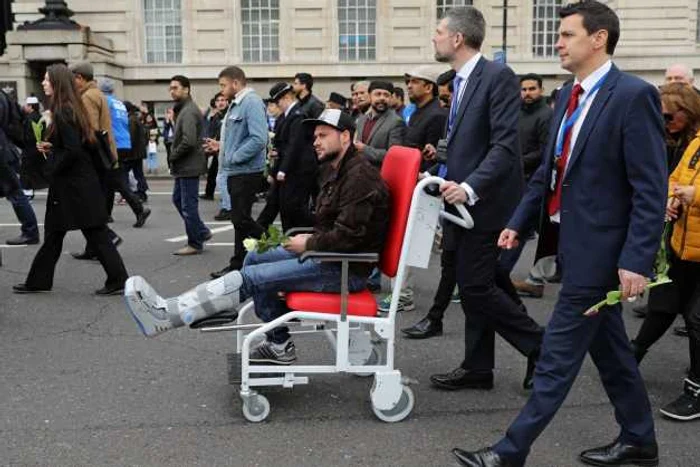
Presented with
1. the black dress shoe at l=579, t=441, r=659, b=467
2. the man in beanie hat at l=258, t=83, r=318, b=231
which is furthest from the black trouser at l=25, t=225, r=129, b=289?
the black dress shoe at l=579, t=441, r=659, b=467

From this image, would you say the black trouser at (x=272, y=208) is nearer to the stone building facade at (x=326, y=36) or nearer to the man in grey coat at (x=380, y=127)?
the man in grey coat at (x=380, y=127)

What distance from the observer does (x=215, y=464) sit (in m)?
3.70

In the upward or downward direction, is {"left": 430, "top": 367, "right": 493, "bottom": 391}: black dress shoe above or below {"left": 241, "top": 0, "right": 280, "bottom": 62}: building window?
below

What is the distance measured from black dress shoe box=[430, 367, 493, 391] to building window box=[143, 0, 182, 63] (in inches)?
960

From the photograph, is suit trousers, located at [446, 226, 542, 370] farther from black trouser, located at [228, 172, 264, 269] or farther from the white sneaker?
black trouser, located at [228, 172, 264, 269]

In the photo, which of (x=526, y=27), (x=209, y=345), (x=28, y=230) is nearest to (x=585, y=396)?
(x=209, y=345)

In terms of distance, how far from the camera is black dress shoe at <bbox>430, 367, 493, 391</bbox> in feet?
15.5

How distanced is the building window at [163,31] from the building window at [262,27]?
2.28 meters

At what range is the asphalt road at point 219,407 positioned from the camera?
3.83 meters

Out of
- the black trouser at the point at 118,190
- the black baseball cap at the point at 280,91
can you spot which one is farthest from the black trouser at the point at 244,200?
the black trouser at the point at 118,190

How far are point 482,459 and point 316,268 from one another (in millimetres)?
1334

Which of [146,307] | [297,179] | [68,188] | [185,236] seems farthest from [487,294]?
[185,236]

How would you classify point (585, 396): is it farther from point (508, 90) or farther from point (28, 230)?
point (28, 230)

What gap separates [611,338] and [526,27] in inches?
969
